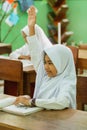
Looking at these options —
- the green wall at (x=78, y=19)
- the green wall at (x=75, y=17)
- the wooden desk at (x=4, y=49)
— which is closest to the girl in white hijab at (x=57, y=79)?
the wooden desk at (x=4, y=49)

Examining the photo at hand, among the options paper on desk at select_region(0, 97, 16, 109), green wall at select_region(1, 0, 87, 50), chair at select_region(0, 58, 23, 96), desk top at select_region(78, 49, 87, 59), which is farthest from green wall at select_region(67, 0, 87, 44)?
paper on desk at select_region(0, 97, 16, 109)

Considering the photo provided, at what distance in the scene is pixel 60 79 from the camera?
7.00 feet

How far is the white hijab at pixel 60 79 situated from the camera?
205cm

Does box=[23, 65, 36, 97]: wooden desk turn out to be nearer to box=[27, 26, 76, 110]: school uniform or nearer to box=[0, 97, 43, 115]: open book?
box=[27, 26, 76, 110]: school uniform

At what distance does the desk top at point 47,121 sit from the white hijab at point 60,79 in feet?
0.61

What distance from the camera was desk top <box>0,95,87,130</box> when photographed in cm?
164

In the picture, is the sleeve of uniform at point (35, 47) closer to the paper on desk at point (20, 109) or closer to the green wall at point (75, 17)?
the paper on desk at point (20, 109)

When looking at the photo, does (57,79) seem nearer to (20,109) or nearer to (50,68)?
(50,68)

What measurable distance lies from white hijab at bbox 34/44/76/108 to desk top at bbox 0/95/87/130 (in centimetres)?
19

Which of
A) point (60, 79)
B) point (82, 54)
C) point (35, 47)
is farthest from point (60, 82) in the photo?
point (82, 54)

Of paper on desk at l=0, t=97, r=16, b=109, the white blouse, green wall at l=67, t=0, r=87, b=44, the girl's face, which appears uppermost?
green wall at l=67, t=0, r=87, b=44

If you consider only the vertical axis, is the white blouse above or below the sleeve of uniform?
below

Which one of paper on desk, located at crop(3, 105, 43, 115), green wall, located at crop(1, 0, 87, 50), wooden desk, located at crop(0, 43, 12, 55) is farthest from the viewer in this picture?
green wall, located at crop(1, 0, 87, 50)

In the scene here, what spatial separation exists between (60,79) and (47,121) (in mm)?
465
